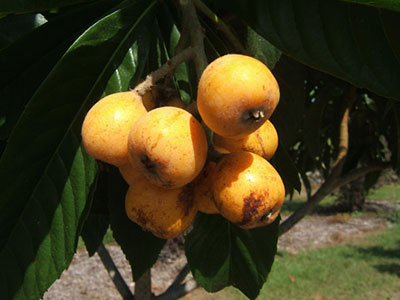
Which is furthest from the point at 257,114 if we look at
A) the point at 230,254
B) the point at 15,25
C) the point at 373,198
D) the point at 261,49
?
the point at 373,198

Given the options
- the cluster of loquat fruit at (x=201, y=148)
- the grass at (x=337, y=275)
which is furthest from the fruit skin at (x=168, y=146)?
the grass at (x=337, y=275)

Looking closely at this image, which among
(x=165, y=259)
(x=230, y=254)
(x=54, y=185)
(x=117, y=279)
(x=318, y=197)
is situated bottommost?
(x=165, y=259)

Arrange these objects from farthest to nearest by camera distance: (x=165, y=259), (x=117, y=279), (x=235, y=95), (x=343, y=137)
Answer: (x=165, y=259) → (x=343, y=137) → (x=117, y=279) → (x=235, y=95)

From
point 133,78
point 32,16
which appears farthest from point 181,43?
point 32,16

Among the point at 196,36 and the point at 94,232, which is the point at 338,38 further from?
the point at 94,232

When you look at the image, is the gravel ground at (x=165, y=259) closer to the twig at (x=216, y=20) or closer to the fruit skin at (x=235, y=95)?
the twig at (x=216, y=20)

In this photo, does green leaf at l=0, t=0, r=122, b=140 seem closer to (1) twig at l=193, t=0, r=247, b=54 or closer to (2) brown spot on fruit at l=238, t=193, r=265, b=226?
(1) twig at l=193, t=0, r=247, b=54

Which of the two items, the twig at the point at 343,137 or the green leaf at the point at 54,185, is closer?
the green leaf at the point at 54,185

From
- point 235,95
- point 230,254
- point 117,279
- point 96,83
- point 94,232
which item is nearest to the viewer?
point 235,95
